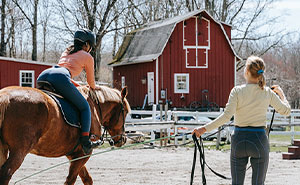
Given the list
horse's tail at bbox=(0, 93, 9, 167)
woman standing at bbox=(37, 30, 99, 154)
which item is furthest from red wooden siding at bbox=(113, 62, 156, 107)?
horse's tail at bbox=(0, 93, 9, 167)

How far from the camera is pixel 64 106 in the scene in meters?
5.80

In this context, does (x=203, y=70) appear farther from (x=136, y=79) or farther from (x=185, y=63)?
(x=136, y=79)

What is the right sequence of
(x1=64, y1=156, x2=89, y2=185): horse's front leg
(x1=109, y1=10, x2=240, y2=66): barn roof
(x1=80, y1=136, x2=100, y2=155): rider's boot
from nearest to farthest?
(x1=80, y1=136, x2=100, y2=155): rider's boot, (x1=64, y1=156, x2=89, y2=185): horse's front leg, (x1=109, y1=10, x2=240, y2=66): barn roof

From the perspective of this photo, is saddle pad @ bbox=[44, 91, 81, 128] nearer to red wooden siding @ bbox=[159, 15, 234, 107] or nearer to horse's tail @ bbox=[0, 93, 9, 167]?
horse's tail @ bbox=[0, 93, 9, 167]

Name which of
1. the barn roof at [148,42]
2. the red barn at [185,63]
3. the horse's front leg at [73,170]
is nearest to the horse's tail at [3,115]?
the horse's front leg at [73,170]

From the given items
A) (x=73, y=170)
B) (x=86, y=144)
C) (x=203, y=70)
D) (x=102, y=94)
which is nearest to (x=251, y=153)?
(x=86, y=144)

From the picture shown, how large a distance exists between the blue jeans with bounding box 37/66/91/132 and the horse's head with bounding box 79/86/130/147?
0.92 m

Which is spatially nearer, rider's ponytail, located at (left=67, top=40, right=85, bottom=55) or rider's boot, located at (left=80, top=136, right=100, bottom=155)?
rider's boot, located at (left=80, top=136, right=100, bottom=155)

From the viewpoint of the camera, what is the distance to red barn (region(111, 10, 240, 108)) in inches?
1259

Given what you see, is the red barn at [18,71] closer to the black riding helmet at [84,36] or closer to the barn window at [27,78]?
the barn window at [27,78]

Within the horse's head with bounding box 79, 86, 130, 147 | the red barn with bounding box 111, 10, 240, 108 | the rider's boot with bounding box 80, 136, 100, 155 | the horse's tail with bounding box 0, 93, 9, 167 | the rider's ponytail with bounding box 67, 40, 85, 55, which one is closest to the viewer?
the horse's tail with bounding box 0, 93, 9, 167

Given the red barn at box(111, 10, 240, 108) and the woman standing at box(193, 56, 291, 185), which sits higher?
the red barn at box(111, 10, 240, 108)

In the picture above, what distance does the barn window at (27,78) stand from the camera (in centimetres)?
2953

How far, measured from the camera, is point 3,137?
194 inches
